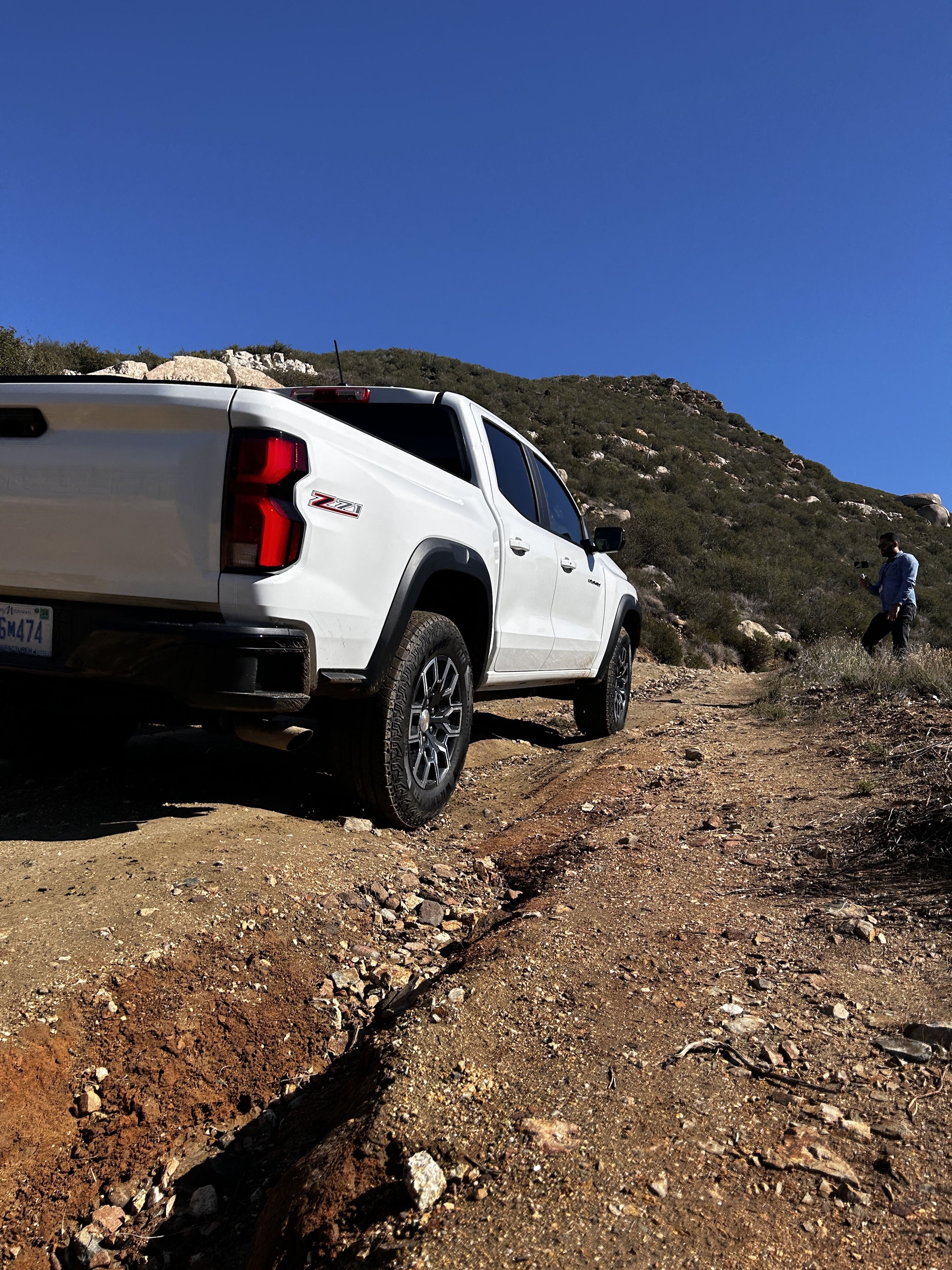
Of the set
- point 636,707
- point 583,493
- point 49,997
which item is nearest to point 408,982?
point 49,997

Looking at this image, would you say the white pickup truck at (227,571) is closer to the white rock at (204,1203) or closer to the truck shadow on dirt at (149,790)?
the truck shadow on dirt at (149,790)

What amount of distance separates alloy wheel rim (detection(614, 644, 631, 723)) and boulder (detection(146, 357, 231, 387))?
14673mm

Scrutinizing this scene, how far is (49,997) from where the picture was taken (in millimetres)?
2061

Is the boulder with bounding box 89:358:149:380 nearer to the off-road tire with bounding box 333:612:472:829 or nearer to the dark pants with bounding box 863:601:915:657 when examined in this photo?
the dark pants with bounding box 863:601:915:657

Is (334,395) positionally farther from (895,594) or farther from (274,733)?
(895,594)

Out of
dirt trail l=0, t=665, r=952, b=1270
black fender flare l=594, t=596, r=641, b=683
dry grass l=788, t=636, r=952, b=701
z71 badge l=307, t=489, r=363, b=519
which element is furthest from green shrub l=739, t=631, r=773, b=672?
z71 badge l=307, t=489, r=363, b=519

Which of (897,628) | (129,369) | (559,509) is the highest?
(129,369)

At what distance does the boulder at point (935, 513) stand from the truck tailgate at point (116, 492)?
147 ft

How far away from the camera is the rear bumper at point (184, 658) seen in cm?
263

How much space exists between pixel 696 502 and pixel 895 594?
54.5 feet

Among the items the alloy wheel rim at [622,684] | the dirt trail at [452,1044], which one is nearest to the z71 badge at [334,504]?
the dirt trail at [452,1044]

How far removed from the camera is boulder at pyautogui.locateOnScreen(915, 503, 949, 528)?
41812mm

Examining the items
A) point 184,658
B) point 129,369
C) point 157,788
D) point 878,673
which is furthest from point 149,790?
point 129,369

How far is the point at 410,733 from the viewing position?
3482 millimetres
